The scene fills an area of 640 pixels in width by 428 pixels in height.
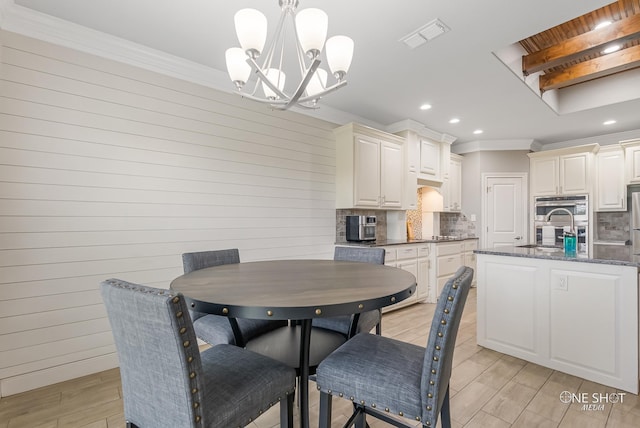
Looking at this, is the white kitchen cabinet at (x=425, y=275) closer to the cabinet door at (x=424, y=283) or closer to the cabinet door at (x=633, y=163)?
the cabinet door at (x=424, y=283)

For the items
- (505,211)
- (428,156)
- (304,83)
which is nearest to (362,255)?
(304,83)

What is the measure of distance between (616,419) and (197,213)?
10.8ft

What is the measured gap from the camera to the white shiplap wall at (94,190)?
2.07 meters

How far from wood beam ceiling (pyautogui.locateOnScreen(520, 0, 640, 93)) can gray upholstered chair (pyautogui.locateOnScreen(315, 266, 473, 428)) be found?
8.64 feet

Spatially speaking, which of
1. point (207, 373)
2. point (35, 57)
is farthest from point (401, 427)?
point (35, 57)

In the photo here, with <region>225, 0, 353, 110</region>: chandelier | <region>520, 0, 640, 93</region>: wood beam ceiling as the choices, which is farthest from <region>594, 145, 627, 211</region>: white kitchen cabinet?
<region>225, 0, 353, 110</region>: chandelier

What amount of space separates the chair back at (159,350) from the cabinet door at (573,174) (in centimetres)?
589

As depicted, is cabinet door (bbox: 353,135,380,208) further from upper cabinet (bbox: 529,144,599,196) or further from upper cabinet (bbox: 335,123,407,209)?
upper cabinet (bbox: 529,144,599,196)

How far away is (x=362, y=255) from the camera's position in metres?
2.45

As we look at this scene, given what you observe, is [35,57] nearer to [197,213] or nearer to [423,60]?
[197,213]

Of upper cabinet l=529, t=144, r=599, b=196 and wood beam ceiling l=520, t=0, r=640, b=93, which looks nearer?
wood beam ceiling l=520, t=0, r=640, b=93

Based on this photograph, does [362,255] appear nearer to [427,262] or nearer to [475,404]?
[475,404]

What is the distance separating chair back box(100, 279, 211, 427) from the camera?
0.88 metres

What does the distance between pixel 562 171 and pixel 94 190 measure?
6.24 metres
